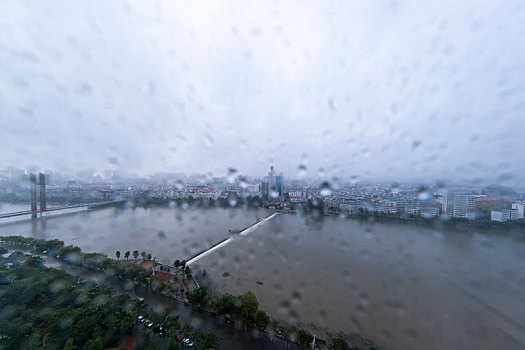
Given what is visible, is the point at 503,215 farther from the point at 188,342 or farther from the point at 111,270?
the point at 111,270

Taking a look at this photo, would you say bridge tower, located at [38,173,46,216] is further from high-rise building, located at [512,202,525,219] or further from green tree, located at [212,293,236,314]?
high-rise building, located at [512,202,525,219]

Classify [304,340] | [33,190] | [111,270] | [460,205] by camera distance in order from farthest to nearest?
1. [33,190]
2. [460,205]
3. [111,270]
4. [304,340]

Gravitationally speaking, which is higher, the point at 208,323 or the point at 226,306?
the point at 226,306

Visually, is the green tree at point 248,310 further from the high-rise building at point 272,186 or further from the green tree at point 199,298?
the high-rise building at point 272,186

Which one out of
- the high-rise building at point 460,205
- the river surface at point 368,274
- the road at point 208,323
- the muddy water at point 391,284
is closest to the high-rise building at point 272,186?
the river surface at point 368,274

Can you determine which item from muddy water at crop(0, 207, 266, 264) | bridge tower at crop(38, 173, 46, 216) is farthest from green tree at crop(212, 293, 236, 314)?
bridge tower at crop(38, 173, 46, 216)

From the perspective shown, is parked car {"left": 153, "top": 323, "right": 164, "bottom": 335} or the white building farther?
the white building

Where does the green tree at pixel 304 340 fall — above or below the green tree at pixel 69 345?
below

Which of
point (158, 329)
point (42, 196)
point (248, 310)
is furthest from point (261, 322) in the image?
point (42, 196)

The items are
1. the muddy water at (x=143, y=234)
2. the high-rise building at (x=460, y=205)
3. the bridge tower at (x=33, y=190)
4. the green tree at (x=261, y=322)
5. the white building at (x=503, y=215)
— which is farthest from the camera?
the bridge tower at (x=33, y=190)
